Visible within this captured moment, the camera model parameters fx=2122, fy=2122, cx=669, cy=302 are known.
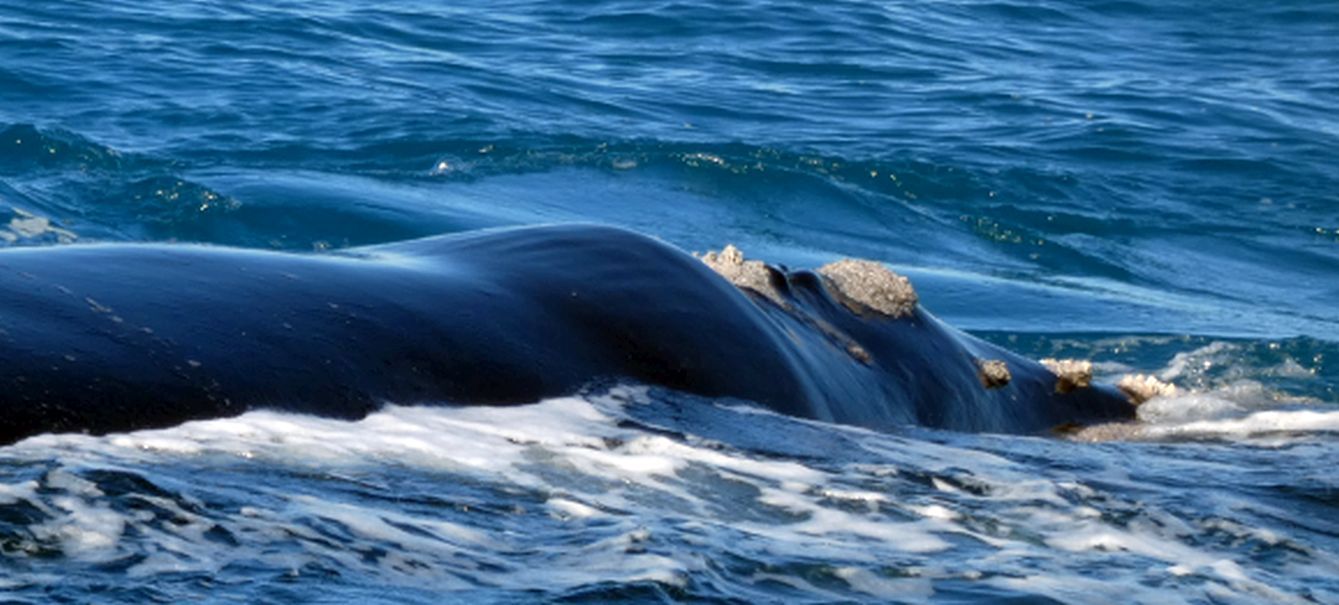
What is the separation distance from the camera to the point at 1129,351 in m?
11.6

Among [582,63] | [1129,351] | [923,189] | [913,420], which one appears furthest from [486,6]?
[913,420]

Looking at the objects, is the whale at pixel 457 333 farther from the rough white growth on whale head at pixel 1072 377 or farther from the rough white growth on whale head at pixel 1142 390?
the rough white growth on whale head at pixel 1142 390

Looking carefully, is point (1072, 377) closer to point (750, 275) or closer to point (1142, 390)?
point (1142, 390)

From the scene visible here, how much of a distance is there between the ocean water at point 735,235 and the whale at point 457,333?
0.11 meters

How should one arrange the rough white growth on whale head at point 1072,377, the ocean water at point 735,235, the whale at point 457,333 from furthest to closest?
the rough white growth on whale head at point 1072,377 < the whale at point 457,333 < the ocean water at point 735,235

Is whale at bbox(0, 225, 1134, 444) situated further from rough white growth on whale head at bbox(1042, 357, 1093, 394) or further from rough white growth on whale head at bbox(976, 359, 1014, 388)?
rough white growth on whale head at bbox(1042, 357, 1093, 394)

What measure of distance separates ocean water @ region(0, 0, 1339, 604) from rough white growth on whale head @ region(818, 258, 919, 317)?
2.50ft

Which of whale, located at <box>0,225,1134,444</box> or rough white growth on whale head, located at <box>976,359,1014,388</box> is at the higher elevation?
whale, located at <box>0,225,1134,444</box>

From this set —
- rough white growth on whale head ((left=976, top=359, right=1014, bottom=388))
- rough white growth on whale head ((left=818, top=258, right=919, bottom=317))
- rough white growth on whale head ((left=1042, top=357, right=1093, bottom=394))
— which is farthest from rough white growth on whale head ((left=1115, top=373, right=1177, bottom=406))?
rough white growth on whale head ((left=818, top=258, right=919, bottom=317))

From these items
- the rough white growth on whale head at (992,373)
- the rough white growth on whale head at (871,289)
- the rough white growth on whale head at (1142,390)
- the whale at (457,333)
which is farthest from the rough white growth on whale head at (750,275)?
the rough white growth on whale head at (1142,390)

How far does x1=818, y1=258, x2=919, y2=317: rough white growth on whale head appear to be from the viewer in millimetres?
6543

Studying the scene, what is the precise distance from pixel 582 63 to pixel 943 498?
16.1 metres

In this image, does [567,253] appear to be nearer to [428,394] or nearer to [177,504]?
[428,394]

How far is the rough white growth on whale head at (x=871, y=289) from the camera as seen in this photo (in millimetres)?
Result: 6543
